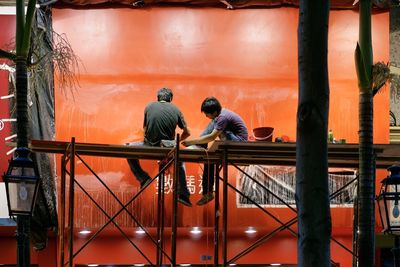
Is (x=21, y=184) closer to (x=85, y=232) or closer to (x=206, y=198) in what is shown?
(x=206, y=198)

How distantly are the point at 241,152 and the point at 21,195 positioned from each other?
142 inches

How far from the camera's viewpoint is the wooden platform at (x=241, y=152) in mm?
10461

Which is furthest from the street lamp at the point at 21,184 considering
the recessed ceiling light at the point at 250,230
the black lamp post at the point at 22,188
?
the recessed ceiling light at the point at 250,230

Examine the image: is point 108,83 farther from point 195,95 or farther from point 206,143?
point 206,143

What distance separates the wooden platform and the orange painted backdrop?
3654 millimetres

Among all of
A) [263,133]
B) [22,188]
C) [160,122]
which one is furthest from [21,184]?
[263,133]

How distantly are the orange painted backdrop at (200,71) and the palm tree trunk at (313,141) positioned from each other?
10.2 metres

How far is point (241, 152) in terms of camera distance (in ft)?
35.8

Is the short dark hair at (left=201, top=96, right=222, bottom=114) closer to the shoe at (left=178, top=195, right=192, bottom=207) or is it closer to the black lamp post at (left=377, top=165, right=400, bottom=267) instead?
the shoe at (left=178, top=195, right=192, bottom=207)

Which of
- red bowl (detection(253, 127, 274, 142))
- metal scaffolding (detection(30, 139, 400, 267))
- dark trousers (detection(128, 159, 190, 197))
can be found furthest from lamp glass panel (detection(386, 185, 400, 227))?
dark trousers (detection(128, 159, 190, 197))

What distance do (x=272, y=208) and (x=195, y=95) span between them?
2520 mm

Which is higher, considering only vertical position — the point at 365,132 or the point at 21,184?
the point at 365,132

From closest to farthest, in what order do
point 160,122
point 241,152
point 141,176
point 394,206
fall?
point 394,206 < point 241,152 < point 160,122 < point 141,176

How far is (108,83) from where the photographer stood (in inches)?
627
